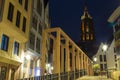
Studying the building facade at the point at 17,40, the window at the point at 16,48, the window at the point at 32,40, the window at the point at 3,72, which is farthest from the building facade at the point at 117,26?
the window at the point at 3,72

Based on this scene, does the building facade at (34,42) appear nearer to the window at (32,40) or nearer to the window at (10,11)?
the window at (32,40)

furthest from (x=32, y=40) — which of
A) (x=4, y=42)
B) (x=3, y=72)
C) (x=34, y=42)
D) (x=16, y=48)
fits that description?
(x=3, y=72)

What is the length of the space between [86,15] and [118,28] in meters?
66.8

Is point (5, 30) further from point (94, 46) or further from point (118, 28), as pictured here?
point (94, 46)

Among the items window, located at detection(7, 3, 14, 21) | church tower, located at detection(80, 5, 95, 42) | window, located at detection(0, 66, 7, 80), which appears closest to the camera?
window, located at detection(0, 66, 7, 80)

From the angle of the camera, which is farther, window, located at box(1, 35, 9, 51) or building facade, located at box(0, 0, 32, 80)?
window, located at box(1, 35, 9, 51)

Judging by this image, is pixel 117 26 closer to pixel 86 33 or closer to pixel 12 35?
pixel 12 35

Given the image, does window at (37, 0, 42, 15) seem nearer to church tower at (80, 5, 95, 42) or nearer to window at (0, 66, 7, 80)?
window at (0, 66, 7, 80)

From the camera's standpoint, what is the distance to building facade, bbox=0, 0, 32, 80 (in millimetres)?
16969

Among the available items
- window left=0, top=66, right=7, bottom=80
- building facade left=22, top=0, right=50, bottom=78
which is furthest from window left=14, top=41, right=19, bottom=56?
window left=0, top=66, right=7, bottom=80

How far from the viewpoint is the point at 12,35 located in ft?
63.4

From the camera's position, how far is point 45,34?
10.9 metres

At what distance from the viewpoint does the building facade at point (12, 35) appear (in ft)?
55.7

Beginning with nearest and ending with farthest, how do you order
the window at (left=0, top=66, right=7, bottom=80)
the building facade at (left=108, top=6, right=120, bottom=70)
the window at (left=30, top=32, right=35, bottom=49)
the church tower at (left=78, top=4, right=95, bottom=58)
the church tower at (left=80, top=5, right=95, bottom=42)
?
the window at (left=0, top=66, right=7, bottom=80) < the window at (left=30, top=32, right=35, bottom=49) < the building facade at (left=108, top=6, right=120, bottom=70) < the church tower at (left=78, top=4, right=95, bottom=58) < the church tower at (left=80, top=5, right=95, bottom=42)
